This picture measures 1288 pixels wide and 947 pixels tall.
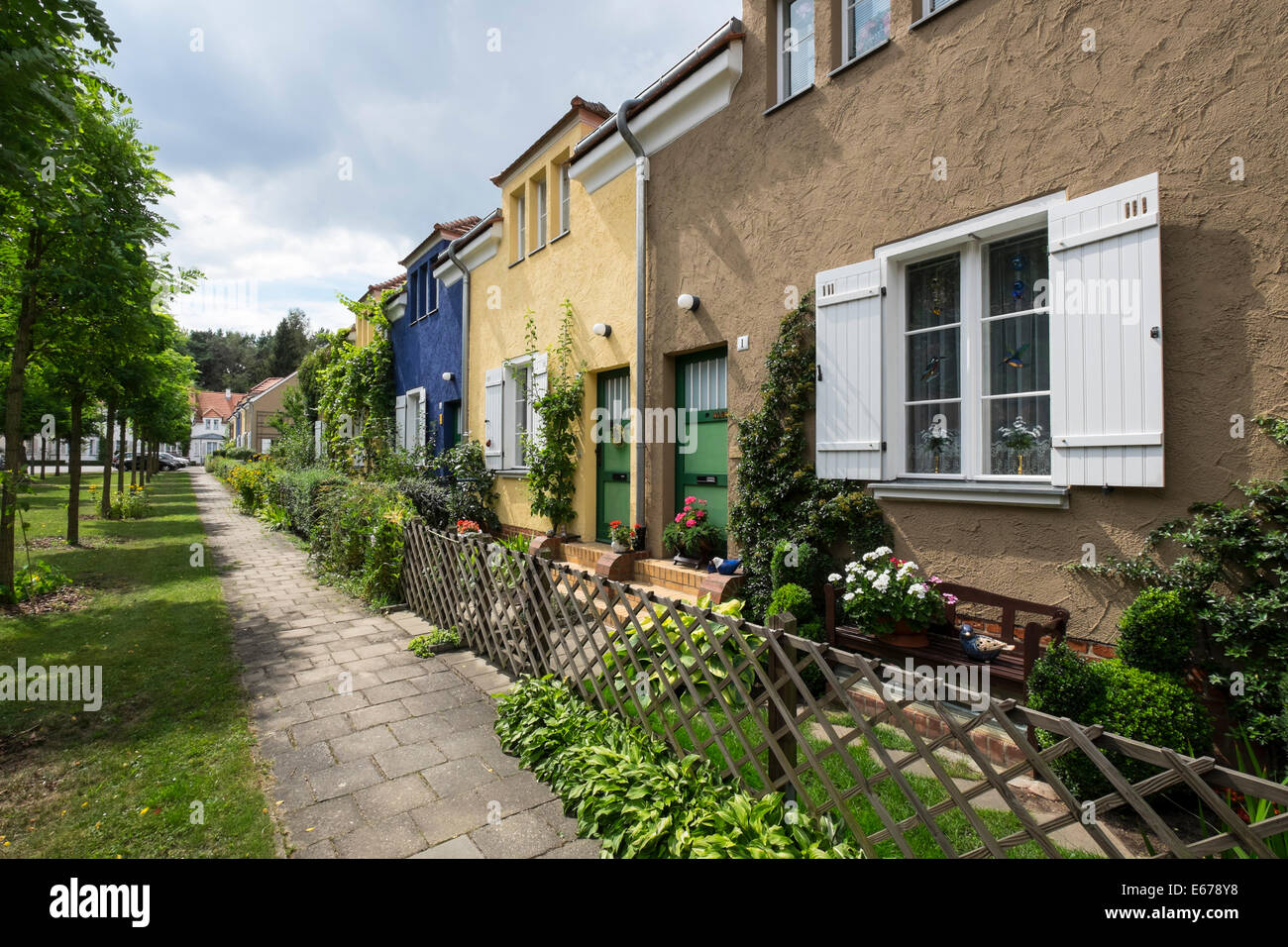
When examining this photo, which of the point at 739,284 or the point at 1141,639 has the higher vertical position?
the point at 739,284

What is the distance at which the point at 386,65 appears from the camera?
704 centimetres

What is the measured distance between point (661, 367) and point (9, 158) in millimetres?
5014

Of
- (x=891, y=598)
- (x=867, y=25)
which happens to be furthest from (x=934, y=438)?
(x=867, y=25)

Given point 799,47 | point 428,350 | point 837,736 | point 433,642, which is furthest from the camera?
point 428,350

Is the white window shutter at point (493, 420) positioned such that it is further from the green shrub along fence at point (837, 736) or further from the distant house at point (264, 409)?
the distant house at point (264, 409)

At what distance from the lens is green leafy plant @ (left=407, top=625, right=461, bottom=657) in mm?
5359

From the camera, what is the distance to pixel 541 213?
30.7 ft

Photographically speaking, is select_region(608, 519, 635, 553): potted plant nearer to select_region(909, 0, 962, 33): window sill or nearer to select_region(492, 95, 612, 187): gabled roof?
select_region(909, 0, 962, 33): window sill

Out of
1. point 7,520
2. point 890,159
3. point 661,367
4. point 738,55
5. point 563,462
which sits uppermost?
point 738,55

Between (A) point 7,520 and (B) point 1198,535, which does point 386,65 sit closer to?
(A) point 7,520

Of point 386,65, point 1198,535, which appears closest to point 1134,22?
point 1198,535

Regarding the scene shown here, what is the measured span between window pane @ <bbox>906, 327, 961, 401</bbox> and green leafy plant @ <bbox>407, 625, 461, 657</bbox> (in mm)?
4392

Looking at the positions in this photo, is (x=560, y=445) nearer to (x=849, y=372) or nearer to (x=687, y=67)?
(x=849, y=372)

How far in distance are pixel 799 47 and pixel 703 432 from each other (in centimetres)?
358
